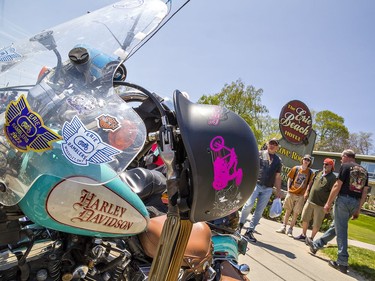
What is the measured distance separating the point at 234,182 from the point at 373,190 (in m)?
34.4

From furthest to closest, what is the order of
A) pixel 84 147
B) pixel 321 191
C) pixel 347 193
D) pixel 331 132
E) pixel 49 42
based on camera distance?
1. pixel 331 132
2. pixel 321 191
3. pixel 347 193
4. pixel 49 42
5. pixel 84 147

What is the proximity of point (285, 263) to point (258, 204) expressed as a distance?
1.20 meters

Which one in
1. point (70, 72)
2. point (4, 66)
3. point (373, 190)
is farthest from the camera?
point (373, 190)

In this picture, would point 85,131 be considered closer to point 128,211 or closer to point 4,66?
point 128,211

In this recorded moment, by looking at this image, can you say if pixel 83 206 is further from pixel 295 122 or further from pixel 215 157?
pixel 295 122

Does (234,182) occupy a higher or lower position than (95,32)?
lower

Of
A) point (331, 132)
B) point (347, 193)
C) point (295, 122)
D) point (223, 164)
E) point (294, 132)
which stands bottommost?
point (223, 164)

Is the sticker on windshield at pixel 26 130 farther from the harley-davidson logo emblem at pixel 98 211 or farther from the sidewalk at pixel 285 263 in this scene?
the sidewalk at pixel 285 263

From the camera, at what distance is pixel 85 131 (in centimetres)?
100

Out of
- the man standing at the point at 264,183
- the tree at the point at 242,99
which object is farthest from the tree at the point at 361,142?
the man standing at the point at 264,183

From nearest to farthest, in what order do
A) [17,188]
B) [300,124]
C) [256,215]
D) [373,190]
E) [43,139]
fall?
1. [43,139]
2. [17,188]
3. [256,215]
4. [300,124]
5. [373,190]

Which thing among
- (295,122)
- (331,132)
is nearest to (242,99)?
(295,122)

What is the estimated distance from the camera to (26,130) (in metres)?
0.99

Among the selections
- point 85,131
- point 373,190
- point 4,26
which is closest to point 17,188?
point 85,131
